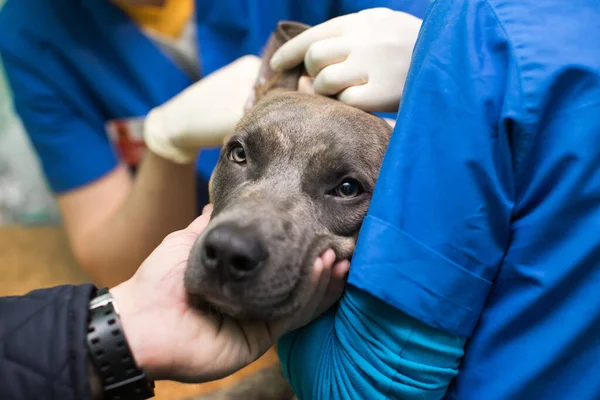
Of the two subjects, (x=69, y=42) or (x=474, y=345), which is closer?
(x=474, y=345)

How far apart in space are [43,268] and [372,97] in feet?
4.10

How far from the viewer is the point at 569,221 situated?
0.90 meters

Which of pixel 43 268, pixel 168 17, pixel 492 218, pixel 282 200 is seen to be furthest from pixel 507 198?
pixel 168 17

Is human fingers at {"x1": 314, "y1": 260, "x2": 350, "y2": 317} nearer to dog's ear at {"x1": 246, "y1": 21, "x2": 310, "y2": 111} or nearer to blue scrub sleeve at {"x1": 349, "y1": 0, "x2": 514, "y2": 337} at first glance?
blue scrub sleeve at {"x1": 349, "y1": 0, "x2": 514, "y2": 337}

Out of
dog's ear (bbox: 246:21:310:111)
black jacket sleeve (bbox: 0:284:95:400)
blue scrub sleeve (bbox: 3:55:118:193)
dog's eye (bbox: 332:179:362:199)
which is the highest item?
dog's ear (bbox: 246:21:310:111)

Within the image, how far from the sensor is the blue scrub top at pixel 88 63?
216cm

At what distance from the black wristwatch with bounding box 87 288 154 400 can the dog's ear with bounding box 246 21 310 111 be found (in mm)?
848

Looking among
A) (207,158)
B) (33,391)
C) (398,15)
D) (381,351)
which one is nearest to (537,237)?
(381,351)

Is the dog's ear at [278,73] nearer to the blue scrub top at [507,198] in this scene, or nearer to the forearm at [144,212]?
the forearm at [144,212]

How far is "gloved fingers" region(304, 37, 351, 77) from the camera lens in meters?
1.42

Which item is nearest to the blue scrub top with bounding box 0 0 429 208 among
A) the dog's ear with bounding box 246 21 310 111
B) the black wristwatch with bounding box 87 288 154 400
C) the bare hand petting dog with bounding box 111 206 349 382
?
the dog's ear with bounding box 246 21 310 111

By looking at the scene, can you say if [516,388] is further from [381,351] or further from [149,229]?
[149,229]

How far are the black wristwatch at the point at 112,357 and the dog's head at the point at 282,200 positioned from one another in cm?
17

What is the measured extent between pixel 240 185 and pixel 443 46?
59 centimetres
